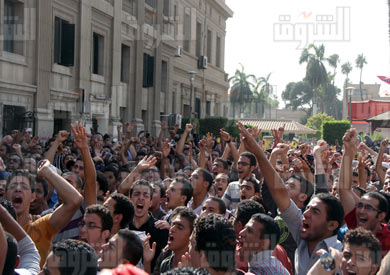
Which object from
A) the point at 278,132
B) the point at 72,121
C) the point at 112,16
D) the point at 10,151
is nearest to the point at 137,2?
the point at 112,16

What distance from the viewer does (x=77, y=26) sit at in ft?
57.4

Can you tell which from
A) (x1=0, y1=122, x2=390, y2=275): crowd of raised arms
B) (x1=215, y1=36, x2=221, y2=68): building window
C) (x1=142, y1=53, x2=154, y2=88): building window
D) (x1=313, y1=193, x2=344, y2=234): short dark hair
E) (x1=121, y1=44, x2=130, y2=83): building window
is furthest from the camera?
(x1=215, y1=36, x2=221, y2=68): building window

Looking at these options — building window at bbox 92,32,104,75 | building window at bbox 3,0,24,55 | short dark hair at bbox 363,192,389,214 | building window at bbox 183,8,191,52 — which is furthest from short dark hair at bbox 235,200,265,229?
building window at bbox 183,8,191,52

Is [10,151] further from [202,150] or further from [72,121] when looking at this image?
[72,121]

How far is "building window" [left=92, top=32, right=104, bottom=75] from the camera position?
1942 cm

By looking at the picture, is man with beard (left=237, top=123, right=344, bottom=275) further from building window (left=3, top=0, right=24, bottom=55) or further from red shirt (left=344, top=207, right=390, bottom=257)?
building window (left=3, top=0, right=24, bottom=55)

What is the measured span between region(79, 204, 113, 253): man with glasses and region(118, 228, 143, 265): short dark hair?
398 millimetres

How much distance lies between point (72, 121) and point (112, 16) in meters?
5.05

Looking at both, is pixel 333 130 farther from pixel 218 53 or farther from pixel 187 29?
pixel 218 53

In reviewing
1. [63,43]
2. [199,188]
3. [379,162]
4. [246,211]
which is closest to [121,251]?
[246,211]

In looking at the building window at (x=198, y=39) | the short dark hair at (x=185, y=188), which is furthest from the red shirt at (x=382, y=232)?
the building window at (x=198, y=39)

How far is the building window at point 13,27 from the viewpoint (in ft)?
46.9

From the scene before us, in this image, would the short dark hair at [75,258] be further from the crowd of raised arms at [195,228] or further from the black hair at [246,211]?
the black hair at [246,211]

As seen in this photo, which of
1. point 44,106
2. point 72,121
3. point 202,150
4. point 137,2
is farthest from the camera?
point 137,2
